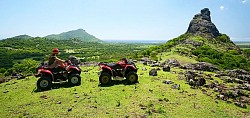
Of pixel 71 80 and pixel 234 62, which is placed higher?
pixel 71 80

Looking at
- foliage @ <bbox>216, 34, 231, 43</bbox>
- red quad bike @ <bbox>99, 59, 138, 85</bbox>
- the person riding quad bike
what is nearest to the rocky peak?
foliage @ <bbox>216, 34, 231, 43</bbox>

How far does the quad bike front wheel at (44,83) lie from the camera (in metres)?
13.2

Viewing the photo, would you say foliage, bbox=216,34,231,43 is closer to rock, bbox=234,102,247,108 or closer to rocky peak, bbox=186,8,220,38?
rocky peak, bbox=186,8,220,38

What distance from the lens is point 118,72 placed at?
14688 mm

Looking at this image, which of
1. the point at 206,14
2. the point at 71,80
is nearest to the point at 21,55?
the point at 206,14

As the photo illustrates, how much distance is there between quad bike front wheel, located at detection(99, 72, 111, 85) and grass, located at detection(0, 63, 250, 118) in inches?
16.1

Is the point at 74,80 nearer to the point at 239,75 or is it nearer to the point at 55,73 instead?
the point at 55,73

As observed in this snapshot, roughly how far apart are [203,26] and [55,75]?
93218 millimetres

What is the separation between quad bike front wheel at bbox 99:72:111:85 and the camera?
46.4 ft

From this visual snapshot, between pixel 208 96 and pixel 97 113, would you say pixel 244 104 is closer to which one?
pixel 208 96

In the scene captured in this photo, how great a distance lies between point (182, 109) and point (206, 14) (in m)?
107

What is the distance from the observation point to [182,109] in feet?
34.6

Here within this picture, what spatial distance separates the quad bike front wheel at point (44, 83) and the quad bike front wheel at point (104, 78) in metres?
3.17

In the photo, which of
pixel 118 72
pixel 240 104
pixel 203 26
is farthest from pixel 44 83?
pixel 203 26
